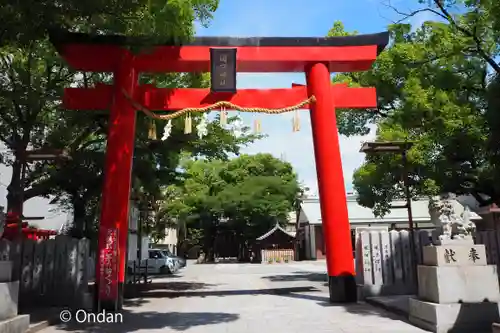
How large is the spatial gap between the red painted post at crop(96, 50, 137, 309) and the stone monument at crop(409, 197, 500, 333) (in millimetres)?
6825

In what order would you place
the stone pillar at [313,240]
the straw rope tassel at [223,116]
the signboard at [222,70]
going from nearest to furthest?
1. the straw rope tassel at [223,116]
2. the signboard at [222,70]
3. the stone pillar at [313,240]

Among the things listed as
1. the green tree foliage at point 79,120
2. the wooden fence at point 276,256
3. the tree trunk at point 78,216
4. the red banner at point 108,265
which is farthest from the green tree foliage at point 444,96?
the wooden fence at point 276,256

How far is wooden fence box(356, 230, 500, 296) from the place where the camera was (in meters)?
12.0

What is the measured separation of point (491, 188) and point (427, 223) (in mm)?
26426

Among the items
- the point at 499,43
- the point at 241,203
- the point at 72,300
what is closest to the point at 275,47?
the point at 499,43

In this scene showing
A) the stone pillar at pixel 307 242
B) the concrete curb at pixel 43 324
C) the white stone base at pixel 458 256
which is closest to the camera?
the white stone base at pixel 458 256

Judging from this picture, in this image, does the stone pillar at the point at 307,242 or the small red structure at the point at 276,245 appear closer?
the small red structure at the point at 276,245

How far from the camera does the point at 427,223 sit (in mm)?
37562

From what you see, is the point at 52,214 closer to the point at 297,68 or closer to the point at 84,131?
the point at 84,131

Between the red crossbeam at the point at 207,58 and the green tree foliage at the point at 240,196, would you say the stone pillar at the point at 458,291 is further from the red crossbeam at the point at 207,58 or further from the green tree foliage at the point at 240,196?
the green tree foliage at the point at 240,196

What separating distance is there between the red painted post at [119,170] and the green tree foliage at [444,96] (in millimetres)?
7615

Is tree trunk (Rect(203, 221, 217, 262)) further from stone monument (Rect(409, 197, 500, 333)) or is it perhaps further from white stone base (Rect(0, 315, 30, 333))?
stone monument (Rect(409, 197, 500, 333))

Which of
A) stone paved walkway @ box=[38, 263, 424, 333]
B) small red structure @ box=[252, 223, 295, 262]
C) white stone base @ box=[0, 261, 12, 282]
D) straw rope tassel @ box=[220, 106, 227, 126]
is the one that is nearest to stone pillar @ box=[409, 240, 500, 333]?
stone paved walkway @ box=[38, 263, 424, 333]

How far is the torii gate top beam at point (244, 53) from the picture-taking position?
37.7 feet
